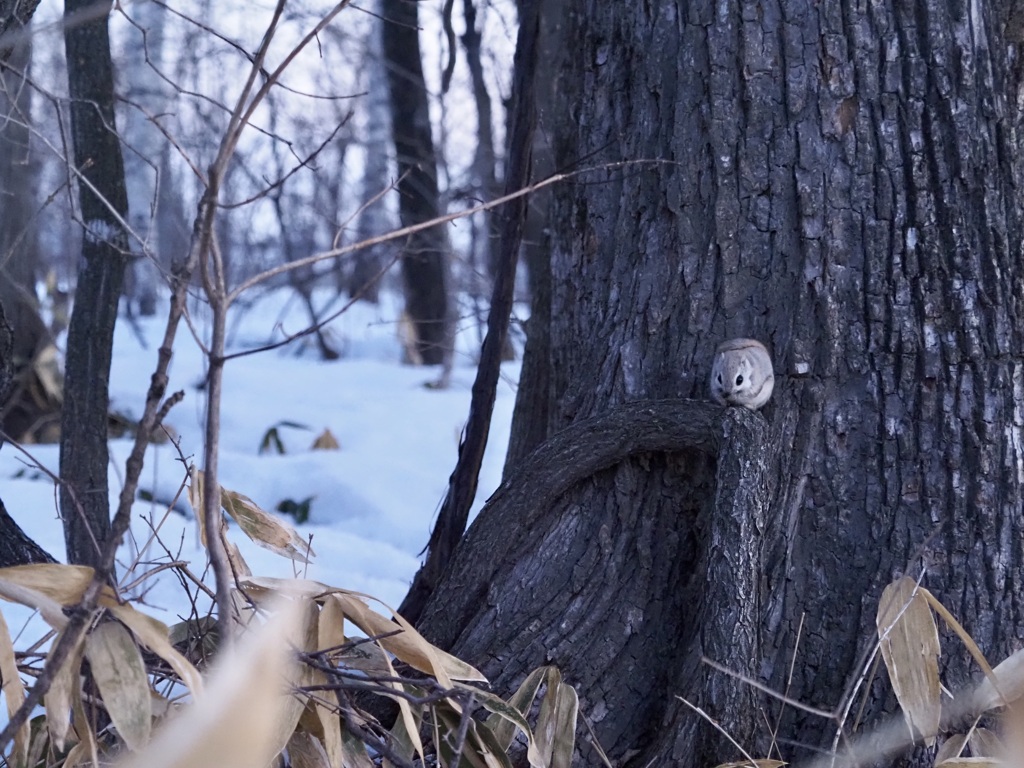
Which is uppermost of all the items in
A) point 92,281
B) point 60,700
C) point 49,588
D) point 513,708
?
point 92,281

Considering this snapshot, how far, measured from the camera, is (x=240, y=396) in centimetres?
511

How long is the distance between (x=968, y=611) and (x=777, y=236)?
649 mm

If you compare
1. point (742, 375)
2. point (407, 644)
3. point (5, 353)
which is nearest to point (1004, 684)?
point (742, 375)

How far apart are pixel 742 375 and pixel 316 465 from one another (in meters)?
2.34

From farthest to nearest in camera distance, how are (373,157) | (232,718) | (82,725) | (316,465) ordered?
(373,157) → (316,465) → (82,725) → (232,718)

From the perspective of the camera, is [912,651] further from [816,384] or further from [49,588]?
[49,588]

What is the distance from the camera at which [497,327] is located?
81.1 inches

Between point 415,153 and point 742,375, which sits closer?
point 742,375

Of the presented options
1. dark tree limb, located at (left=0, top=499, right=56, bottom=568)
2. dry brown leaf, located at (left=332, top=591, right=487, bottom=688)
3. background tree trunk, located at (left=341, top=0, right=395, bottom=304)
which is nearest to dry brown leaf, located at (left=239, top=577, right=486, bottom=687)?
dry brown leaf, located at (left=332, top=591, right=487, bottom=688)

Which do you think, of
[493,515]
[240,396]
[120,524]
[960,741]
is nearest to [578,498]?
[493,515]

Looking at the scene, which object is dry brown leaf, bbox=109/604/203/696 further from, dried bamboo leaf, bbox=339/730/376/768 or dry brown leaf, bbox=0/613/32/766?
dried bamboo leaf, bbox=339/730/376/768

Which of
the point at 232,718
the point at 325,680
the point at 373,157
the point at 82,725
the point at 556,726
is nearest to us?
the point at 232,718

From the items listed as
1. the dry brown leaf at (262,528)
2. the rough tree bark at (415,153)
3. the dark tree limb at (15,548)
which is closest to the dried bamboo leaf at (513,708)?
the dry brown leaf at (262,528)

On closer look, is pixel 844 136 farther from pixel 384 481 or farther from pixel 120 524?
pixel 384 481
